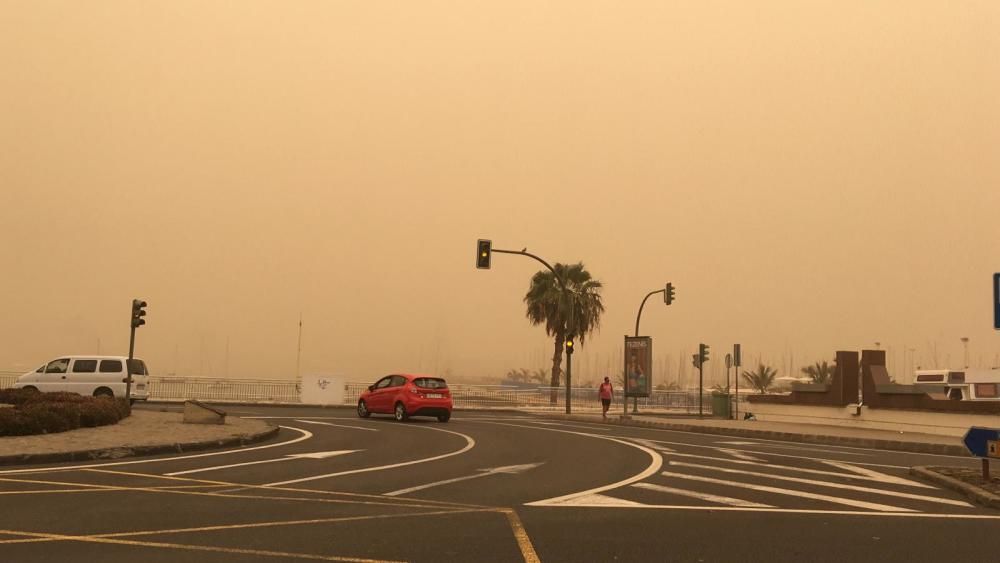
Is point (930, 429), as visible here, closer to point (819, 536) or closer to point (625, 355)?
point (625, 355)

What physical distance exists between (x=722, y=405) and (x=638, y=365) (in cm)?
540

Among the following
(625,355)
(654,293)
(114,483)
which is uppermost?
(654,293)

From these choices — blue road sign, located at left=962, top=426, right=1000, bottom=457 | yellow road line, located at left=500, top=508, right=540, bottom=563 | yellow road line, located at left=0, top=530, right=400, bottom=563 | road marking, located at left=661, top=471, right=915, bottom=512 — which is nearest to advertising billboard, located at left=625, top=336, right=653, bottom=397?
road marking, located at left=661, top=471, right=915, bottom=512

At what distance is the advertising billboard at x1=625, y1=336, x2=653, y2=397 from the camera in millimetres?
34969

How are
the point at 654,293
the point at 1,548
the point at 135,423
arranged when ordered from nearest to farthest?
the point at 1,548
the point at 135,423
the point at 654,293

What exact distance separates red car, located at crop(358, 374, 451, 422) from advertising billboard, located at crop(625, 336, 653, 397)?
32.9ft

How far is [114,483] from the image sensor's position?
10883 millimetres

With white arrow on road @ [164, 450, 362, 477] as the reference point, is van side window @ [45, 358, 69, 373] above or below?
above

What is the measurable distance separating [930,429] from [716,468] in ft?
Answer: 48.7

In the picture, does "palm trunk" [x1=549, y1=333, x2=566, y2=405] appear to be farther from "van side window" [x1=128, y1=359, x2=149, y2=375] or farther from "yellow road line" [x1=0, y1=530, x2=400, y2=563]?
"yellow road line" [x1=0, y1=530, x2=400, y2=563]

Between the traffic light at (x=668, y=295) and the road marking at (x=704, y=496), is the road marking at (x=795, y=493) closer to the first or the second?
the road marking at (x=704, y=496)

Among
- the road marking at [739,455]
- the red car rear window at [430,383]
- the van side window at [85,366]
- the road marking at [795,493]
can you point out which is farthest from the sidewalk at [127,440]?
the road marking at [739,455]

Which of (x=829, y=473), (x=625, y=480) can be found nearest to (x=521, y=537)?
(x=625, y=480)

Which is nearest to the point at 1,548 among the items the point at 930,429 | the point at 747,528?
the point at 747,528
